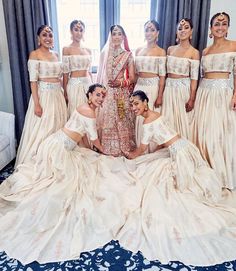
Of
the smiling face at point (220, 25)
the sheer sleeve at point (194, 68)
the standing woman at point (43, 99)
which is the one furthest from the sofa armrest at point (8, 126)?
the smiling face at point (220, 25)

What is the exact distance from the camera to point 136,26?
331 centimetres

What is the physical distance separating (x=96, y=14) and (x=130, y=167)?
77.7 inches

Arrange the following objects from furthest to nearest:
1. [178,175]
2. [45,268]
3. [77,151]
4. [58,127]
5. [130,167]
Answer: [58,127], [77,151], [130,167], [178,175], [45,268]

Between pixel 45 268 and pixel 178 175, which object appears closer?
pixel 45 268

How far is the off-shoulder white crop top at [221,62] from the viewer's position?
236 centimetres

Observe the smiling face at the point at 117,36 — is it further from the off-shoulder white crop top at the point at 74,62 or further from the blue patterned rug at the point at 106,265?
the blue patterned rug at the point at 106,265

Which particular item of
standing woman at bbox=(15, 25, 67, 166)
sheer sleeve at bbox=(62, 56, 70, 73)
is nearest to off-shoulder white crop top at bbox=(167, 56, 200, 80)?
sheer sleeve at bbox=(62, 56, 70, 73)

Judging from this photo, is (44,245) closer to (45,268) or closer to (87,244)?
(45,268)

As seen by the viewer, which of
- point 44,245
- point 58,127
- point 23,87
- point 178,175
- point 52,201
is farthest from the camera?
point 23,87

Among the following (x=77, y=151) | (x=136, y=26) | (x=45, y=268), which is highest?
(x=136, y=26)

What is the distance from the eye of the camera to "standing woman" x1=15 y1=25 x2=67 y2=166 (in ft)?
8.46

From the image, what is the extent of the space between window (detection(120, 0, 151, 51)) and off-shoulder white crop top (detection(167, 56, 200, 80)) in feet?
3.03

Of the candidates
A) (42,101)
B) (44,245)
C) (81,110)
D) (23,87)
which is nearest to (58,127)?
(42,101)

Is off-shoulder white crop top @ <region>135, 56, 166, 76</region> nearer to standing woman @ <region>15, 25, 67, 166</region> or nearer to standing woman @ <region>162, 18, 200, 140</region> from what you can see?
standing woman @ <region>162, 18, 200, 140</region>
